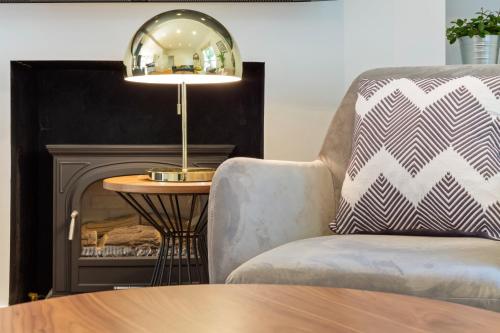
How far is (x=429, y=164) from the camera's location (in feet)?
6.24

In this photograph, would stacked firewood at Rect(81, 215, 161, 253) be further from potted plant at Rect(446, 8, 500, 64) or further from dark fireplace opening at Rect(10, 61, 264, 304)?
potted plant at Rect(446, 8, 500, 64)

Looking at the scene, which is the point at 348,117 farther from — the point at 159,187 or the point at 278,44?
the point at 278,44

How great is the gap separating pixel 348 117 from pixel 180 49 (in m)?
0.55

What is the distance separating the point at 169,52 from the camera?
231cm

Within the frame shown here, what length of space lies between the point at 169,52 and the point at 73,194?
0.99m

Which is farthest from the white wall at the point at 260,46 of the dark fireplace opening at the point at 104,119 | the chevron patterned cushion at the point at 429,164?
the chevron patterned cushion at the point at 429,164

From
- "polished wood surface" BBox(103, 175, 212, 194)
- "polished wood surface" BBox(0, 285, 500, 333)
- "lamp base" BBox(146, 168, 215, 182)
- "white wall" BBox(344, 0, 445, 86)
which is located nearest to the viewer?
"polished wood surface" BBox(0, 285, 500, 333)

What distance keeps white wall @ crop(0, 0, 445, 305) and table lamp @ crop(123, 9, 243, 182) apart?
0.61 meters

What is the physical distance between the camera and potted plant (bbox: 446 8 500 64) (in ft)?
9.64

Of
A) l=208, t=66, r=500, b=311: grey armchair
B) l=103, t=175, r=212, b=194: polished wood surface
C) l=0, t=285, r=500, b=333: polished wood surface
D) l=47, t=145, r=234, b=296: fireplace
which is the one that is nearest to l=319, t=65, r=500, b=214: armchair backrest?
l=208, t=66, r=500, b=311: grey armchair

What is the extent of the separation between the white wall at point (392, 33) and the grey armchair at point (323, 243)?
0.65m

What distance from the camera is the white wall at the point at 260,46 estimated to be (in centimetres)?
297

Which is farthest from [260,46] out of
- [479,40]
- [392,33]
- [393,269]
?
[393,269]

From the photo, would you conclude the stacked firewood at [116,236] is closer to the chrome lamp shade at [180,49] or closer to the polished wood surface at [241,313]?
the chrome lamp shade at [180,49]
